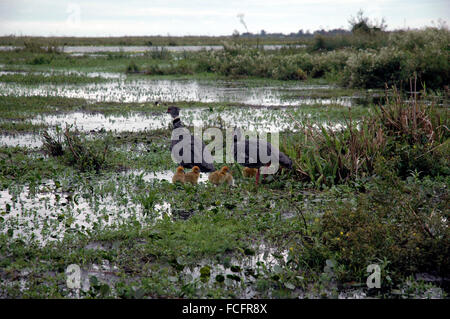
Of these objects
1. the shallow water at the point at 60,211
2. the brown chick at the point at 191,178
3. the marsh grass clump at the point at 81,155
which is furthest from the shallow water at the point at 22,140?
the brown chick at the point at 191,178

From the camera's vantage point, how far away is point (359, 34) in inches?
1229

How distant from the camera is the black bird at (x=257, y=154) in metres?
7.29

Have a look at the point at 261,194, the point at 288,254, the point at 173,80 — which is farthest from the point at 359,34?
the point at 288,254

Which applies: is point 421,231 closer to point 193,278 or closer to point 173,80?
point 193,278

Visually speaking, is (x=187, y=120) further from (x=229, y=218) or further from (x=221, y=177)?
(x=229, y=218)

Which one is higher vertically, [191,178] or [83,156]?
[83,156]

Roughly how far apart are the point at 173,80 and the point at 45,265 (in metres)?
19.9

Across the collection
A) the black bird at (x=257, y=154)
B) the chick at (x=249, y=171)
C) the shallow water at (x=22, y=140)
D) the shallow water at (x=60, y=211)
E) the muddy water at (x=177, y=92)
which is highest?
the muddy water at (x=177, y=92)

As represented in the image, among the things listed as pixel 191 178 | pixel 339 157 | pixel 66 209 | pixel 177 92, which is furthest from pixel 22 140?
pixel 177 92

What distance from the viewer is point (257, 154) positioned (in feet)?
24.0

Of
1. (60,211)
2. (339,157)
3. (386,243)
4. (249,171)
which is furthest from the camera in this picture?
(249,171)

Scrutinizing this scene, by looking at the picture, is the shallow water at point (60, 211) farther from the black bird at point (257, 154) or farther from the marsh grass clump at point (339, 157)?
the marsh grass clump at point (339, 157)

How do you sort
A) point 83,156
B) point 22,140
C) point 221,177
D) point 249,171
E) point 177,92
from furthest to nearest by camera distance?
point 177,92, point 22,140, point 83,156, point 249,171, point 221,177

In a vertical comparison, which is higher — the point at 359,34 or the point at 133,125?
the point at 359,34
